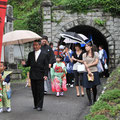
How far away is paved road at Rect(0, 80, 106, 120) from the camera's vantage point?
6.72 metres

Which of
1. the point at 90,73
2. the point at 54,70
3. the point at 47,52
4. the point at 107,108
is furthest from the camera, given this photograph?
the point at 54,70

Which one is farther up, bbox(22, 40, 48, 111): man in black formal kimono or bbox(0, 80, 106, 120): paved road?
bbox(22, 40, 48, 111): man in black formal kimono

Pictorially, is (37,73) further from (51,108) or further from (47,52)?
(47,52)

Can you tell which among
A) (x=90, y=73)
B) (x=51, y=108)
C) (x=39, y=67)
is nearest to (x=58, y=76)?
(x=90, y=73)

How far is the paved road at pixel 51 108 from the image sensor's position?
6.72 metres

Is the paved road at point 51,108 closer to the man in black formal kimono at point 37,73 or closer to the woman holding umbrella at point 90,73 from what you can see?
the man in black formal kimono at point 37,73

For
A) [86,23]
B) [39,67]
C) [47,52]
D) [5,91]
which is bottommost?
[5,91]

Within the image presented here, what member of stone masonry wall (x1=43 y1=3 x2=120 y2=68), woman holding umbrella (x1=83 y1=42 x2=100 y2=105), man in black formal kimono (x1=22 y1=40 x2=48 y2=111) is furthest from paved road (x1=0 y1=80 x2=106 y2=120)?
stone masonry wall (x1=43 y1=3 x2=120 y2=68)

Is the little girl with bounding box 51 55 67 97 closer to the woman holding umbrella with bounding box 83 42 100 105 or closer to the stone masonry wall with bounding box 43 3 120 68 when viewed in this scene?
the woman holding umbrella with bounding box 83 42 100 105

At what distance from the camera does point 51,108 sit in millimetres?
7777

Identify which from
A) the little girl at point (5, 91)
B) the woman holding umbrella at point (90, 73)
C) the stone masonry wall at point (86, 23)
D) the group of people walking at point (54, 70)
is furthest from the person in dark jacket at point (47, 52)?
the stone masonry wall at point (86, 23)

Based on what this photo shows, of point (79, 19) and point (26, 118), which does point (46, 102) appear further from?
point (79, 19)

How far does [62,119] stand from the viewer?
6512 mm

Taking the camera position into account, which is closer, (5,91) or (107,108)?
(107,108)
